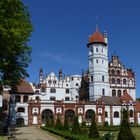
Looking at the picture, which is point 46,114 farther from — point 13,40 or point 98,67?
point 13,40

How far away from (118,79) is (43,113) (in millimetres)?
24007

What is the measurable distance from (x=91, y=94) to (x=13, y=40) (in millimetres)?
52296

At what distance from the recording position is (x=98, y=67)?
81812 mm

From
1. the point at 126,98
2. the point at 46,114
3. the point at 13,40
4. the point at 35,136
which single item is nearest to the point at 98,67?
the point at 126,98

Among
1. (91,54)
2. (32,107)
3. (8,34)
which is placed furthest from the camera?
(91,54)

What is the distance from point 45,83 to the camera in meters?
85.3

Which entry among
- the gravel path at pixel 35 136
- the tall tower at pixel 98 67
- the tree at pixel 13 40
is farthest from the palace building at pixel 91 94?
the tree at pixel 13 40

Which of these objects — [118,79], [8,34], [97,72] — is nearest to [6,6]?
[8,34]

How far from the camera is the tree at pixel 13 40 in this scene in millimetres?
30984

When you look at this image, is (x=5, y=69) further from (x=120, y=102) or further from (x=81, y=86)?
(x=81, y=86)

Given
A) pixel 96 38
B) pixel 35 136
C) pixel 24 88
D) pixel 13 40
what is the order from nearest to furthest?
pixel 13 40
pixel 35 136
pixel 24 88
pixel 96 38

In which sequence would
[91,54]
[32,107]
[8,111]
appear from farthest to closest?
1. [91,54]
2. [32,107]
3. [8,111]

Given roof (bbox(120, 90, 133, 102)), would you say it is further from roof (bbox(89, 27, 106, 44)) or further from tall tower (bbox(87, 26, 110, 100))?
roof (bbox(89, 27, 106, 44))

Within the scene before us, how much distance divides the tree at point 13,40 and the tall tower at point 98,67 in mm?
42945
